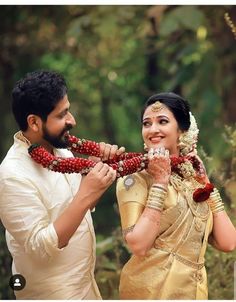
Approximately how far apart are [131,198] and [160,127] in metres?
0.34

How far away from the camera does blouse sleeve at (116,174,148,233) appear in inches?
143

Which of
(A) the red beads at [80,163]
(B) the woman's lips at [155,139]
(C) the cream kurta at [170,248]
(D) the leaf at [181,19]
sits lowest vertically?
(C) the cream kurta at [170,248]

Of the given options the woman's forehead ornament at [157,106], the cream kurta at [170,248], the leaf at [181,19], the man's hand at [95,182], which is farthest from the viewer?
the leaf at [181,19]

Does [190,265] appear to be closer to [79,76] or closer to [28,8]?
[28,8]

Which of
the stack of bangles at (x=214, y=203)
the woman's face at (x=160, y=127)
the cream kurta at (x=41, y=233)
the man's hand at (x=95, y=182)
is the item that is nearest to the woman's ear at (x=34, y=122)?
the cream kurta at (x=41, y=233)

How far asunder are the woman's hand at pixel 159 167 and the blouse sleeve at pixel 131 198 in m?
0.10

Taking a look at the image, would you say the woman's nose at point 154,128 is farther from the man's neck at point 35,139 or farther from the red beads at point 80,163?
the man's neck at point 35,139

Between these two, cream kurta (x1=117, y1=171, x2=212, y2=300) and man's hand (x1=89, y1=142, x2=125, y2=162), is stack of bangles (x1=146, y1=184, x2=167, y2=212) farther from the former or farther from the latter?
man's hand (x1=89, y1=142, x2=125, y2=162)

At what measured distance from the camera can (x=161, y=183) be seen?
11.8 ft

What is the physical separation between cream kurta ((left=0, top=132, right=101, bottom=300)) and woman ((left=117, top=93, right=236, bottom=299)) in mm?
221

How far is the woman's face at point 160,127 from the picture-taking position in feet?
12.3

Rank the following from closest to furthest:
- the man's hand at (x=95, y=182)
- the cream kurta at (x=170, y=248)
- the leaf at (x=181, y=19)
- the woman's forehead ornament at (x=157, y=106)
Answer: the man's hand at (x=95, y=182)
the cream kurta at (x=170, y=248)
the woman's forehead ornament at (x=157, y=106)
the leaf at (x=181, y=19)

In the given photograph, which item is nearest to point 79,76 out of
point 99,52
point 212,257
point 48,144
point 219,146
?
point 99,52

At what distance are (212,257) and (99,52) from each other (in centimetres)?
472
